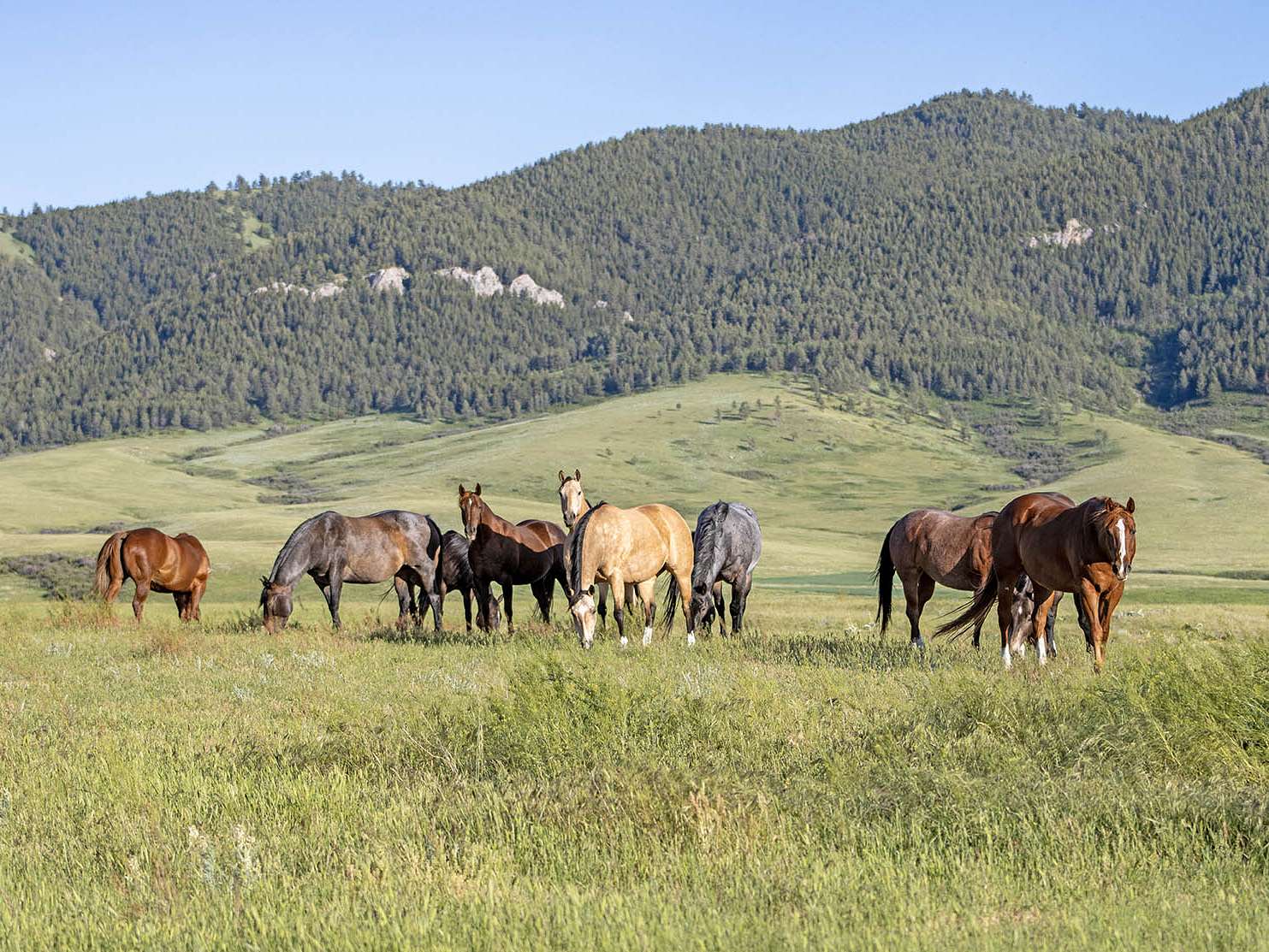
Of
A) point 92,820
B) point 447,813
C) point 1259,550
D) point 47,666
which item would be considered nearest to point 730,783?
point 447,813

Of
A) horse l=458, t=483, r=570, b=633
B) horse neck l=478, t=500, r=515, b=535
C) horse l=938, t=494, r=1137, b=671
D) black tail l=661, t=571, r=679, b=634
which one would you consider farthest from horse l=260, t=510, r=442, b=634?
horse l=938, t=494, r=1137, b=671

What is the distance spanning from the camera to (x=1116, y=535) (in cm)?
1395

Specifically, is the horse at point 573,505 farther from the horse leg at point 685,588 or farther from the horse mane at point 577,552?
the horse mane at point 577,552

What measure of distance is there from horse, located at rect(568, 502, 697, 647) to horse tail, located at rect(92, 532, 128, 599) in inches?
421

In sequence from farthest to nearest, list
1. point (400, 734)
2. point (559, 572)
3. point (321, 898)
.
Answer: point (559, 572) → point (400, 734) → point (321, 898)

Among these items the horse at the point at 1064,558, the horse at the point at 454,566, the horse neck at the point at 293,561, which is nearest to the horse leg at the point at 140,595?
the horse neck at the point at 293,561

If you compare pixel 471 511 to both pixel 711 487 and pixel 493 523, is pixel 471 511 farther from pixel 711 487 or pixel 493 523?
pixel 711 487

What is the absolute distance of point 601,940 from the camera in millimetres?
5406

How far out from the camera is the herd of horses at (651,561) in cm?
1500

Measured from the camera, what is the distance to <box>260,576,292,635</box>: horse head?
67.6 ft

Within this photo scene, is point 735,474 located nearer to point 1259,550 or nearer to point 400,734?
point 1259,550

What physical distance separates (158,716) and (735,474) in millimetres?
156163

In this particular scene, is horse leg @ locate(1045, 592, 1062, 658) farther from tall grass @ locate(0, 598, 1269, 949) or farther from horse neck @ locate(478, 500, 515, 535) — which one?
horse neck @ locate(478, 500, 515, 535)

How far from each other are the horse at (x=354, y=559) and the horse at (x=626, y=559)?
4.65 meters
